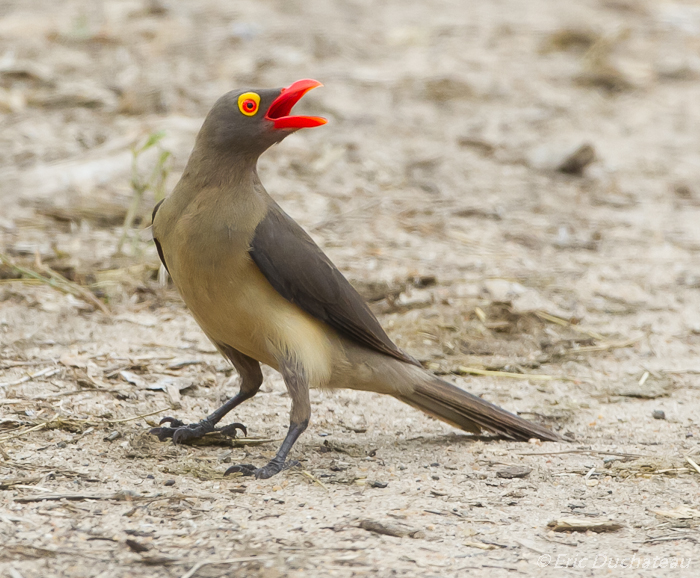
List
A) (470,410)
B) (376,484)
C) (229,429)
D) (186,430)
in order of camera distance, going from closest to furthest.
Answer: (376,484)
(186,430)
(229,429)
(470,410)

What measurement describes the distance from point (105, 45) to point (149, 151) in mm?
3197

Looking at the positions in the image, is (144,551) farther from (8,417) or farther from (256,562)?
(8,417)

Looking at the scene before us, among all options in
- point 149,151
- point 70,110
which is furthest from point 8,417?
point 70,110

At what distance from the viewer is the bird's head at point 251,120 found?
4.15 m

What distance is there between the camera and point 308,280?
13.9 ft

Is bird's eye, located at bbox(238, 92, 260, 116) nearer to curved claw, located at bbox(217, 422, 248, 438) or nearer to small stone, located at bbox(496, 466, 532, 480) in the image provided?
curved claw, located at bbox(217, 422, 248, 438)

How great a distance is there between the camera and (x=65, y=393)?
4684 millimetres

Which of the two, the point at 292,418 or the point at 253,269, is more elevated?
the point at 253,269

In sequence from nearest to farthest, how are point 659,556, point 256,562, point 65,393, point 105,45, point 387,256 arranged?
1. point 256,562
2. point 659,556
3. point 65,393
4. point 387,256
5. point 105,45

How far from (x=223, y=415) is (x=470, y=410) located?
122cm

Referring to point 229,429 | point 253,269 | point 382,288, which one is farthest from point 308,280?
point 382,288

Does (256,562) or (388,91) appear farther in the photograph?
(388,91)

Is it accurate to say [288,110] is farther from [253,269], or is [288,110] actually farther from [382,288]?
[382,288]

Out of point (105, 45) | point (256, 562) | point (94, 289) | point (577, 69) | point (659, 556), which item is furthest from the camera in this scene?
point (577, 69)
